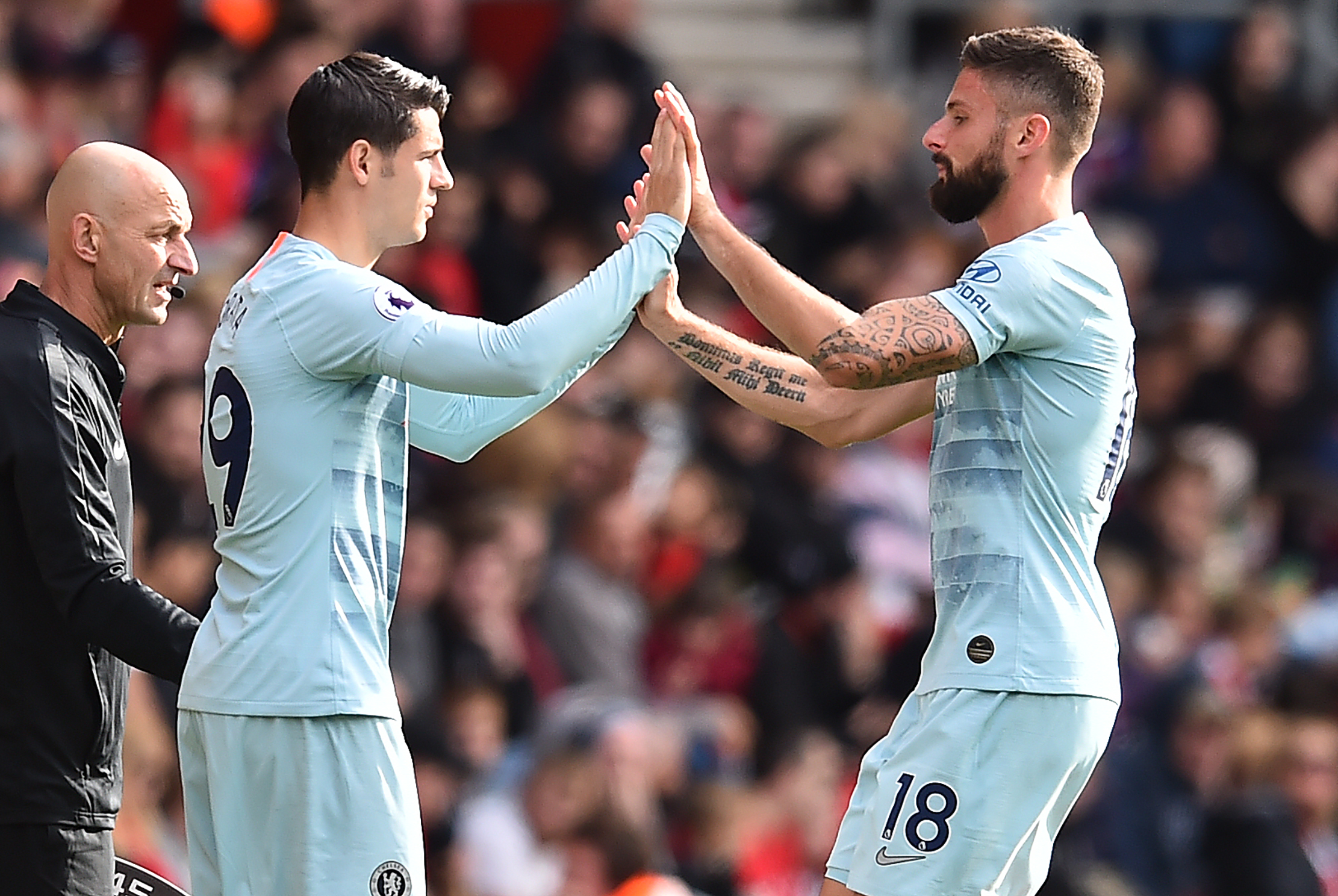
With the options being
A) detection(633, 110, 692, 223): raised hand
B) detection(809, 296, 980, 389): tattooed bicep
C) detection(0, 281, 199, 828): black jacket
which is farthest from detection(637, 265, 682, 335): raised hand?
detection(0, 281, 199, 828): black jacket

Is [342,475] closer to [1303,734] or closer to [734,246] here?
[734,246]

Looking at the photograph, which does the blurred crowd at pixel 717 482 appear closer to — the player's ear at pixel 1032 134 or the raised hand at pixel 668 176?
the raised hand at pixel 668 176

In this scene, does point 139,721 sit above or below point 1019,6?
below

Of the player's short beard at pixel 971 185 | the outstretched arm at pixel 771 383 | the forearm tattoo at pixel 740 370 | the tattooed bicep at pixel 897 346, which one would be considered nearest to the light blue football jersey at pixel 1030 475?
the tattooed bicep at pixel 897 346

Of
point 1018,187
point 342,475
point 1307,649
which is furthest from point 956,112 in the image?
point 1307,649

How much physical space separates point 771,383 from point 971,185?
0.87m

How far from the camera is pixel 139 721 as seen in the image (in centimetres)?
717

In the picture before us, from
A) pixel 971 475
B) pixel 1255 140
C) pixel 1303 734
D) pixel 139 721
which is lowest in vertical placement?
pixel 1303 734

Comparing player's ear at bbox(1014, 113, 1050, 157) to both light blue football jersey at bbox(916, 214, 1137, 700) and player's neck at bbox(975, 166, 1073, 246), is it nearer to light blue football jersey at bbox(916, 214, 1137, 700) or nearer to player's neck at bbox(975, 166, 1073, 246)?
player's neck at bbox(975, 166, 1073, 246)

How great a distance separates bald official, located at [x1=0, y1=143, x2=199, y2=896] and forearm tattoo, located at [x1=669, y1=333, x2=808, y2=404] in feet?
4.89

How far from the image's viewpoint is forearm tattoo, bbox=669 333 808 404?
5.55 metres

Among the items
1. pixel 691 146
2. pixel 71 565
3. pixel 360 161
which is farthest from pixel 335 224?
pixel 691 146

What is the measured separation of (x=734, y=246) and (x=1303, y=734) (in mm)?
5401

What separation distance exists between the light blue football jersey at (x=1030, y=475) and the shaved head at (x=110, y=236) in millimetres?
1725
